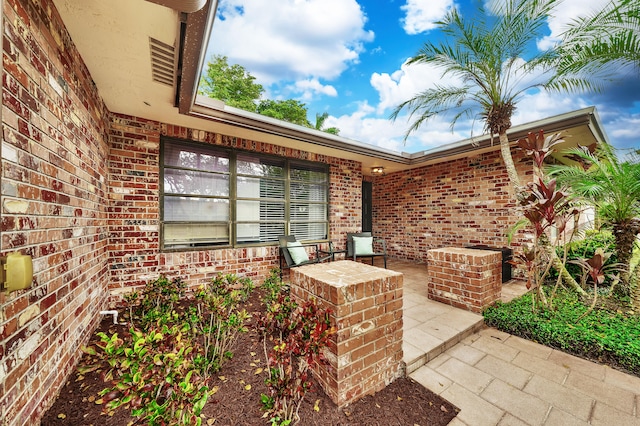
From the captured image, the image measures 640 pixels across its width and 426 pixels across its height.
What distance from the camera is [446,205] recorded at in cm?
543

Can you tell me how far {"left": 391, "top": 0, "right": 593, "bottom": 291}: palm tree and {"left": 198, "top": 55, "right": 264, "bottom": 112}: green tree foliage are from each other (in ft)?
34.6

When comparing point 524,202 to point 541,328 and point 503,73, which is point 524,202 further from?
point 503,73

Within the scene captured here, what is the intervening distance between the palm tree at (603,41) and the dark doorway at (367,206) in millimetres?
4418

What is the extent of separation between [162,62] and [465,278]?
384cm

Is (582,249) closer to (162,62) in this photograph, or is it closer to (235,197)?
(235,197)

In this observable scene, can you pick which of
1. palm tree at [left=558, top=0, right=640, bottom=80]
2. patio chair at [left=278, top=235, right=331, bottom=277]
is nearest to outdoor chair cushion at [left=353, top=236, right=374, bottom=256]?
patio chair at [left=278, top=235, right=331, bottom=277]

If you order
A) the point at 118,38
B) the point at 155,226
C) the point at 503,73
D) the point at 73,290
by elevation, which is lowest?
the point at 73,290

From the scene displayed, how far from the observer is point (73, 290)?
1843mm

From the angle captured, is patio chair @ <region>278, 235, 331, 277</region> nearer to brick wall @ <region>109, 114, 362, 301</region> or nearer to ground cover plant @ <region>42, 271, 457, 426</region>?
brick wall @ <region>109, 114, 362, 301</region>

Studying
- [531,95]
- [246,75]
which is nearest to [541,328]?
[531,95]

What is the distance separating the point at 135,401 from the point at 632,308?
4.47 metres

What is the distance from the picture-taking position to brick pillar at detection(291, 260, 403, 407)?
1558 mm

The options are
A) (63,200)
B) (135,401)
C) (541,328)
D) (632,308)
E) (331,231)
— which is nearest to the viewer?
(135,401)

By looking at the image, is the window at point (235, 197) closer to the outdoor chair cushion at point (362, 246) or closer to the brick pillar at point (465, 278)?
the outdoor chair cushion at point (362, 246)
